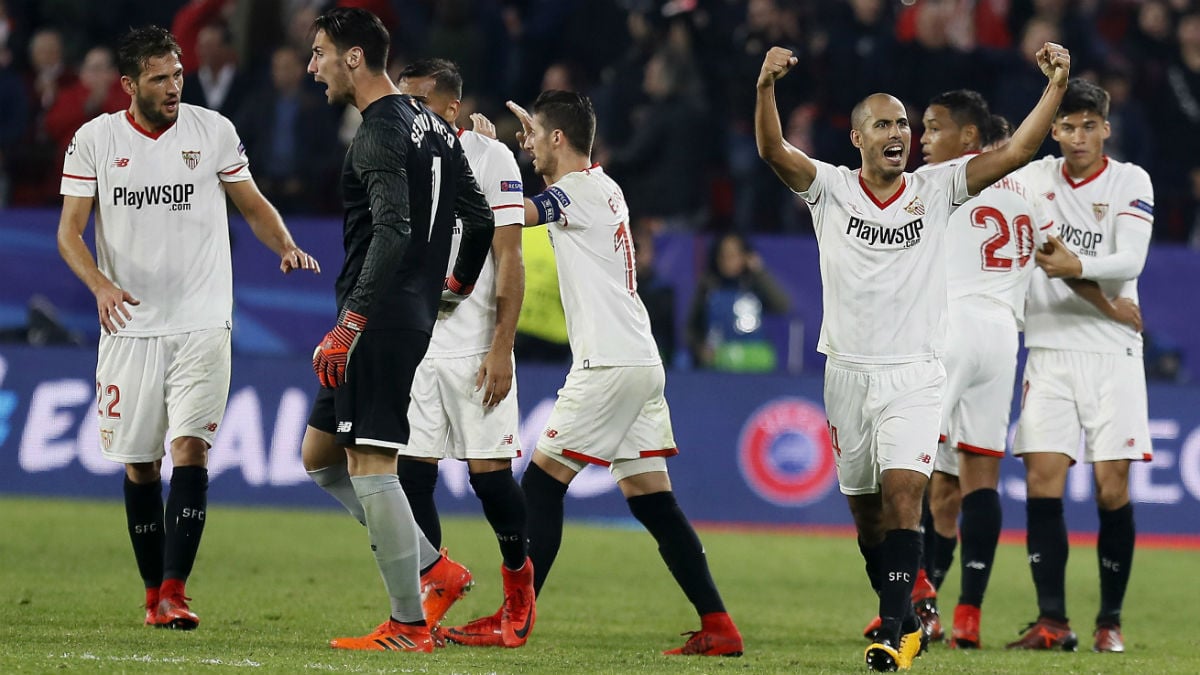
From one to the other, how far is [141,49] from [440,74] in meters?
1.36

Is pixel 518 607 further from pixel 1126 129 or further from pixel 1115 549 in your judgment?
pixel 1126 129

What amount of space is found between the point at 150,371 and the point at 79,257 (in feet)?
1.99

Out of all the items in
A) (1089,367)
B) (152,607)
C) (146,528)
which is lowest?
(152,607)

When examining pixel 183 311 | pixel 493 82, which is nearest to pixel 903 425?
pixel 183 311

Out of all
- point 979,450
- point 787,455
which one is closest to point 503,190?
point 979,450

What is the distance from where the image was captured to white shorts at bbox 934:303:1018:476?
8.48m

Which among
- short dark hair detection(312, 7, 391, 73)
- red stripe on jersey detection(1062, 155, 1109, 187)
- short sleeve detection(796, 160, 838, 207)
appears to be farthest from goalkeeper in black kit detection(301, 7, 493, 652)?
red stripe on jersey detection(1062, 155, 1109, 187)

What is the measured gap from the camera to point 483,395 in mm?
7586

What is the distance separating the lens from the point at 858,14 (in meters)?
16.7

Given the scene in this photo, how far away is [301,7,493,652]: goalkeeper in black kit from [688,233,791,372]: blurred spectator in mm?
7565

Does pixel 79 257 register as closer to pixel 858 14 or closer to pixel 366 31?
pixel 366 31

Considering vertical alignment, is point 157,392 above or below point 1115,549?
above

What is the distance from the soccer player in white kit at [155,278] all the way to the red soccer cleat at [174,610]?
166mm

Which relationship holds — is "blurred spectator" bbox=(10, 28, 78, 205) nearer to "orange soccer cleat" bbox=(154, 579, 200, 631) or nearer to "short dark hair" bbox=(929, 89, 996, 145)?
"orange soccer cleat" bbox=(154, 579, 200, 631)
